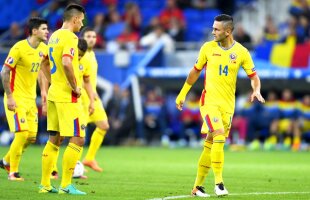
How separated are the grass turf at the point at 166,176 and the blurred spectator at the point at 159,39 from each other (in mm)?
5549

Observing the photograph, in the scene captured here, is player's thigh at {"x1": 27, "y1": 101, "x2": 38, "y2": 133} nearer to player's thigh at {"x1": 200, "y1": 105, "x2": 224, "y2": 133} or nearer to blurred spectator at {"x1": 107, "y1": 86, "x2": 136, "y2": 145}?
player's thigh at {"x1": 200, "y1": 105, "x2": 224, "y2": 133}

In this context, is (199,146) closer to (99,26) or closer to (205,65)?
(99,26)

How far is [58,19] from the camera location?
3011 centimetres

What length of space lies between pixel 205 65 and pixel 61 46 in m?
2.03

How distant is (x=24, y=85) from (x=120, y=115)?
41.6 feet

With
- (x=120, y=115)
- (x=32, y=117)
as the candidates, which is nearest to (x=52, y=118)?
(x=32, y=117)

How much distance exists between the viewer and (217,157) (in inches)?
450

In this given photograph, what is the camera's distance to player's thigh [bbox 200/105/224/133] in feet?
38.0

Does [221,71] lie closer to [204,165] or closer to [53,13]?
[204,165]

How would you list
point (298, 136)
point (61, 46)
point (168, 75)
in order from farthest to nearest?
point (168, 75)
point (298, 136)
point (61, 46)

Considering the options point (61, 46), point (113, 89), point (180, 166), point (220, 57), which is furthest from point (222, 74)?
point (113, 89)

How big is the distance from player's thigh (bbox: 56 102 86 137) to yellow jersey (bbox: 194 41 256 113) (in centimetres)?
172

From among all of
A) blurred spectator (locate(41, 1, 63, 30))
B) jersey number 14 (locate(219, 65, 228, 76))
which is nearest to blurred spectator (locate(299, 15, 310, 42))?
blurred spectator (locate(41, 1, 63, 30))

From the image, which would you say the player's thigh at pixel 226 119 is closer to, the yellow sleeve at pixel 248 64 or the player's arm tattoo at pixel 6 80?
the yellow sleeve at pixel 248 64
